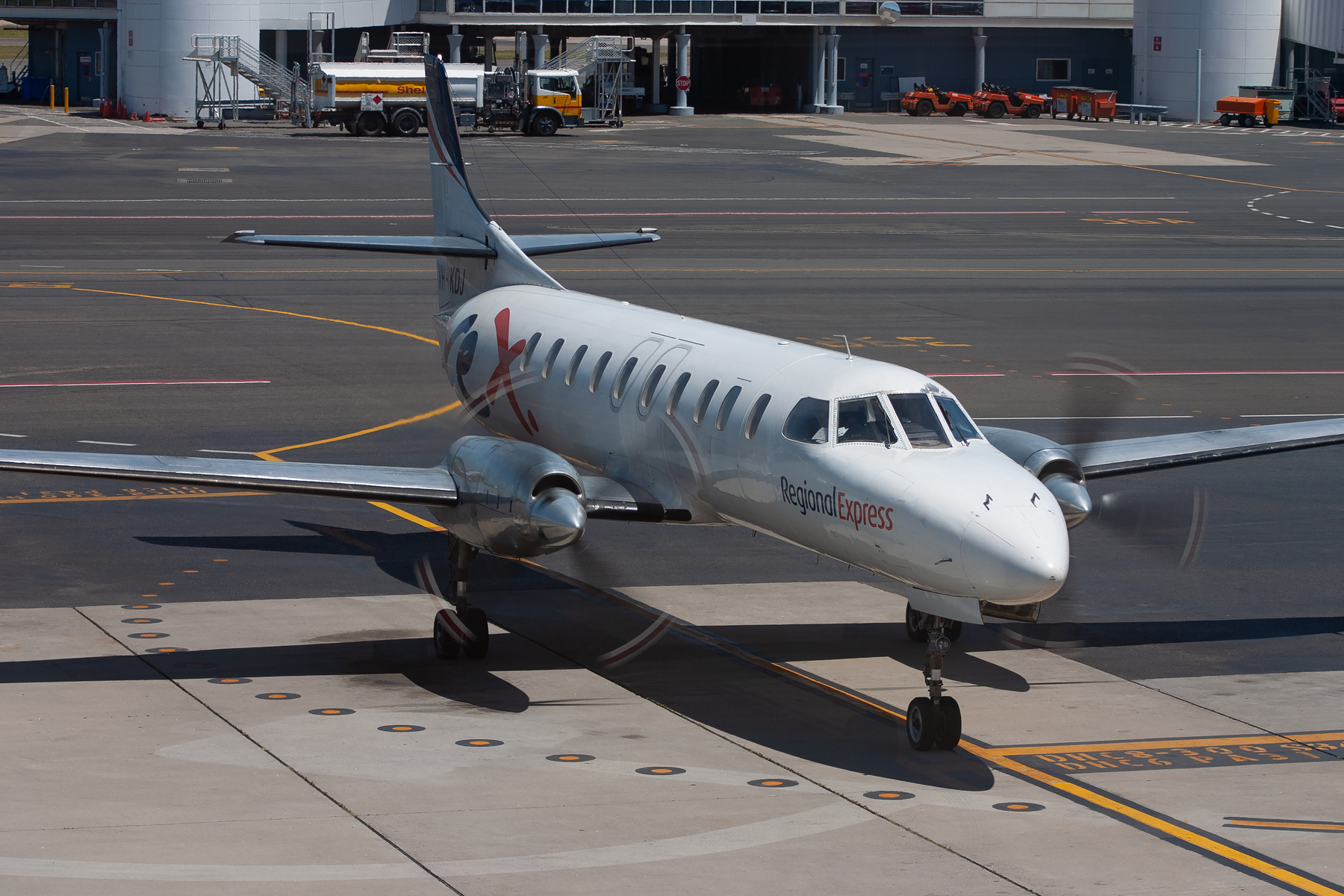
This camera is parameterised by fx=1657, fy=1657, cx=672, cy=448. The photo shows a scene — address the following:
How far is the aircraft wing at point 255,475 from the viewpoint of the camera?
1579cm

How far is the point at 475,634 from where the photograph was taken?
16.7m

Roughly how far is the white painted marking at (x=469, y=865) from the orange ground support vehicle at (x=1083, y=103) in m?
103

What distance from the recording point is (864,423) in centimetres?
1484

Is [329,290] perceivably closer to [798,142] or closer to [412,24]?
[798,142]

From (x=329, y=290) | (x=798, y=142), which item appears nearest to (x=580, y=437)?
(x=329, y=290)

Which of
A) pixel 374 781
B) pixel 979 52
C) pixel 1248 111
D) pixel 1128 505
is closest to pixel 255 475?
pixel 374 781

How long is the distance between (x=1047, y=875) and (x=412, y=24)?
108456 millimetres

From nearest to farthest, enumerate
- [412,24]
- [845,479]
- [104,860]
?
[104,860] → [845,479] → [412,24]

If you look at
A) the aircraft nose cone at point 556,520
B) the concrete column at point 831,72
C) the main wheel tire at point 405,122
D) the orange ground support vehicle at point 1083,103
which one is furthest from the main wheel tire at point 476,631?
the concrete column at point 831,72

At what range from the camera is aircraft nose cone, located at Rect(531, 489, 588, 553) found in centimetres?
1520

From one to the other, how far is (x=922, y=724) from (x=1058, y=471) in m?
3.39

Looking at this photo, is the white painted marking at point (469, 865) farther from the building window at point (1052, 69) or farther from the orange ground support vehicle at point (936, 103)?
the building window at point (1052, 69)

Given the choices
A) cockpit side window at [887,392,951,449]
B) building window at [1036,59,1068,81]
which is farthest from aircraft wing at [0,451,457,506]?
building window at [1036,59,1068,81]

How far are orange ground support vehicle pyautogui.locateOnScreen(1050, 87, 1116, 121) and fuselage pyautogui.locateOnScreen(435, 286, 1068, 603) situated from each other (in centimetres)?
9488
